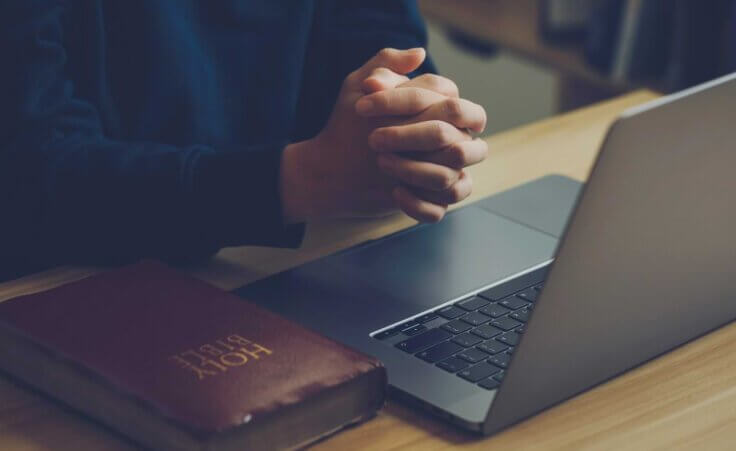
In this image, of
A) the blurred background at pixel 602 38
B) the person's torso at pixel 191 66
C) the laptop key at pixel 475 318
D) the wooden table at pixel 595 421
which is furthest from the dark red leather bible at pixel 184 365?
the blurred background at pixel 602 38

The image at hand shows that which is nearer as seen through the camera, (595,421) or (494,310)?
(595,421)

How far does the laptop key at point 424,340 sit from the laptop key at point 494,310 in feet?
0.14

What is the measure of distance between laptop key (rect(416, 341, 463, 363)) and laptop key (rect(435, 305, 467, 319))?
43 millimetres

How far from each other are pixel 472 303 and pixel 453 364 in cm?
10

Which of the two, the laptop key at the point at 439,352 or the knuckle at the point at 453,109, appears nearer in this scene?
the laptop key at the point at 439,352

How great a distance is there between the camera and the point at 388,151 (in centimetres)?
95

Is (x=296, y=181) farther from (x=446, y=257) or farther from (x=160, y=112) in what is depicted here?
(x=160, y=112)

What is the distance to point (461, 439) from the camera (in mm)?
745

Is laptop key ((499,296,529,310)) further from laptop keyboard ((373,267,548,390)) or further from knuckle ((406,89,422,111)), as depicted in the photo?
knuckle ((406,89,422,111))

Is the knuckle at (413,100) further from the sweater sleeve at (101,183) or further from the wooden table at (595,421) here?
the wooden table at (595,421)

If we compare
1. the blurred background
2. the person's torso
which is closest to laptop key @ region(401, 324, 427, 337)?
the person's torso

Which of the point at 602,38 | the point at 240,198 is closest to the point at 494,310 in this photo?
the point at 240,198

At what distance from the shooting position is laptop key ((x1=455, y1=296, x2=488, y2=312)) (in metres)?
0.88

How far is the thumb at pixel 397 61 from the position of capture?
102cm
